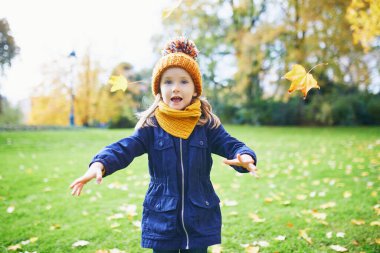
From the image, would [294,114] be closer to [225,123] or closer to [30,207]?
[225,123]

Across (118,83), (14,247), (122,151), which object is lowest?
(14,247)

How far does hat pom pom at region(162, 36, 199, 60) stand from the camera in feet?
6.76

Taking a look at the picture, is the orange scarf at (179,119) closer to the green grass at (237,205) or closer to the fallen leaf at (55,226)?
the green grass at (237,205)

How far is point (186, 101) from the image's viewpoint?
6.54ft

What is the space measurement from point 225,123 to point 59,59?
13.1 metres

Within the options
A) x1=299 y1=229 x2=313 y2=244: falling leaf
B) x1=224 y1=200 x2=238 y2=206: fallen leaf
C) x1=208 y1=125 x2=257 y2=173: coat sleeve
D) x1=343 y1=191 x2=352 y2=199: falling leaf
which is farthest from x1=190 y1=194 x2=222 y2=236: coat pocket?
x1=343 y1=191 x2=352 y2=199: falling leaf

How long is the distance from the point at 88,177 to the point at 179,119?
64 cm

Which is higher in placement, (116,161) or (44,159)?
(116,161)

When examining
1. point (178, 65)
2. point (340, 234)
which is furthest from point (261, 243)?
point (178, 65)

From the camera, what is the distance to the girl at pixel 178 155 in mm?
1856

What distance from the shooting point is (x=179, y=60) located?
1963mm

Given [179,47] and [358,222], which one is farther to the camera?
[358,222]

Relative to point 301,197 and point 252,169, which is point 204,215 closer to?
point 252,169

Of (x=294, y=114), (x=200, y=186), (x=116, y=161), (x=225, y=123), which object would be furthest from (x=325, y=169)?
(x=225, y=123)
